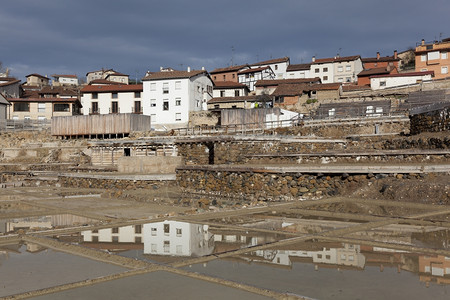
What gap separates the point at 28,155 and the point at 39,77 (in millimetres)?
66810

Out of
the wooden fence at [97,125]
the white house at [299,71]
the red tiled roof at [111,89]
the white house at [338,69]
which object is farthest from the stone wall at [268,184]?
the white house at [299,71]

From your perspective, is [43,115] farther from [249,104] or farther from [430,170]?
[430,170]

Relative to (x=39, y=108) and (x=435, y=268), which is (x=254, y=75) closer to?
(x=39, y=108)

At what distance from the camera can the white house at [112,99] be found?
6712cm

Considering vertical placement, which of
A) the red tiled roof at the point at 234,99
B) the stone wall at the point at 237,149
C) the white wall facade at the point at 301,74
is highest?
the white wall facade at the point at 301,74

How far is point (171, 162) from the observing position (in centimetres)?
2405

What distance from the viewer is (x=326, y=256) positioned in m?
6.43

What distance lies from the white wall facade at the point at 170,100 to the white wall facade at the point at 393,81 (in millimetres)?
25403

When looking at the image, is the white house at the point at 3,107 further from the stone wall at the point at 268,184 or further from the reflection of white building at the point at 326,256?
the reflection of white building at the point at 326,256

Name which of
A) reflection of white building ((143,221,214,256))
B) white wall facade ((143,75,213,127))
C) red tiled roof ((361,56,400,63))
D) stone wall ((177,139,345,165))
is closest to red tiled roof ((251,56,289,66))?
red tiled roof ((361,56,400,63))

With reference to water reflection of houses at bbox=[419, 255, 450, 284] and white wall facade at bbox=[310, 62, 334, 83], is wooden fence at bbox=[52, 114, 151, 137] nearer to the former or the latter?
white wall facade at bbox=[310, 62, 334, 83]

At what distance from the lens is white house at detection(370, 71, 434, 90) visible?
57.9 metres

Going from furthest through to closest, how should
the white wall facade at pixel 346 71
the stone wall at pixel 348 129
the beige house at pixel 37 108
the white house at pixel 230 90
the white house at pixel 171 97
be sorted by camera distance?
the white wall facade at pixel 346 71
the white house at pixel 230 90
the beige house at pixel 37 108
the white house at pixel 171 97
the stone wall at pixel 348 129

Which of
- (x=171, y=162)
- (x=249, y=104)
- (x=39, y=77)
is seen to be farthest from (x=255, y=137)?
(x=39, y=77)
